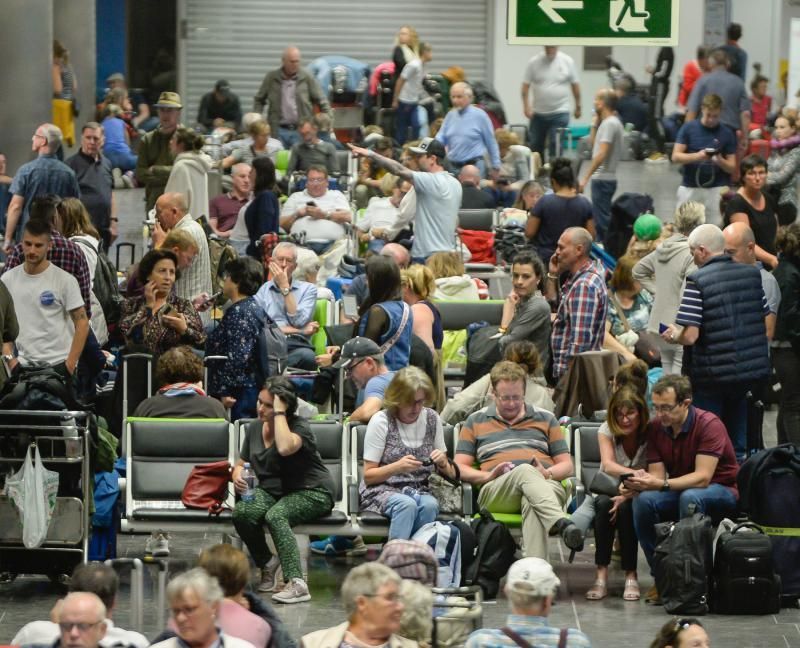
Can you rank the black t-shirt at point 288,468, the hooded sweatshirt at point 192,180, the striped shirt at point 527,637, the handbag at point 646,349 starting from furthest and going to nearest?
1. the hooded sweatshirt at point 192,180
2. the handbag at point 646,349
3. the black t-shirt at point 288,468
4. the striped shirt at point 527,637

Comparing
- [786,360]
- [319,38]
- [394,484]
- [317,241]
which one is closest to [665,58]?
[319,38]

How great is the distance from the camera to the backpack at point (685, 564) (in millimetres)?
9453

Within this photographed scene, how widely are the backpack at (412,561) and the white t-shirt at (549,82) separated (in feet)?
44.3

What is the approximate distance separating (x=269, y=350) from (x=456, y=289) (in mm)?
2644

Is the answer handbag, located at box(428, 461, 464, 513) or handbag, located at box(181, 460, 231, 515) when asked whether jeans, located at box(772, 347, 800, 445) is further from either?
handbag, located at box(181, 460, 231, 515)

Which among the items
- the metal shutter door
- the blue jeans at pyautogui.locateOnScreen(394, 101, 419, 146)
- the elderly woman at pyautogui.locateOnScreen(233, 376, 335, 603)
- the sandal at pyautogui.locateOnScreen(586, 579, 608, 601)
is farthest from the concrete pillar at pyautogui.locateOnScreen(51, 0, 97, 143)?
the sandal at pyautogui.locateOnScreen(586, 579, 608, 601)

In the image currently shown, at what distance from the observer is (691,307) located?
10867 millimetres

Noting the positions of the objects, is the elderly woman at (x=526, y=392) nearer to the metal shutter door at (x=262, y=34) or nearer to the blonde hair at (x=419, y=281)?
the blonde hair at (x=419, y=281)

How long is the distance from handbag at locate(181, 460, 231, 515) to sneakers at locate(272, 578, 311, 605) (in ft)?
1.79

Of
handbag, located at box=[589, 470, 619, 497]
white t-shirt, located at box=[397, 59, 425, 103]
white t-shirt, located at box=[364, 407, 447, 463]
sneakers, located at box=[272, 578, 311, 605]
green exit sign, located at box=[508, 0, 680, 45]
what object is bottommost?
sneakers, located at box=[272, 578, 311, 605]

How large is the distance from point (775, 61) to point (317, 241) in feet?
63.5

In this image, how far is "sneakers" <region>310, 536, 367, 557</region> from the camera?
35.2ft

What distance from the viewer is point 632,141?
2788cm

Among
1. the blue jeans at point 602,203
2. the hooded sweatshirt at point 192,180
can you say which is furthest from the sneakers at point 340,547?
the blue jeans at point 602,203
